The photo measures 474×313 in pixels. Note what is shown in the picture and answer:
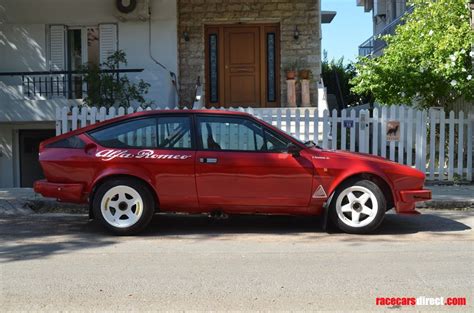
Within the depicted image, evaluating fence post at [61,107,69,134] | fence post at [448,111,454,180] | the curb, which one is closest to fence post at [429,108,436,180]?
fence post at [448,111,454,180]

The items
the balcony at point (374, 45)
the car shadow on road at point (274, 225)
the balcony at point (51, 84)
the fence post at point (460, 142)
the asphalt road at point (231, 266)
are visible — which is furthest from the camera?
the balcony at point (374, 45)

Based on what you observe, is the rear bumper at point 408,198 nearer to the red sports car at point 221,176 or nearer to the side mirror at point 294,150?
the red sports car at point 221,176

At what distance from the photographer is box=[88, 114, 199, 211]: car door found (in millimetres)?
6969

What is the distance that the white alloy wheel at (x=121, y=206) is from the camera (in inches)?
274

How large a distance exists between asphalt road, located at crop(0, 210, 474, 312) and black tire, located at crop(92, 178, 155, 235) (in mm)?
137

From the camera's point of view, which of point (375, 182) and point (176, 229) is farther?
point (176, 229)

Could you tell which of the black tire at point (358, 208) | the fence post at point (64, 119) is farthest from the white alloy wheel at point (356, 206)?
the fence post at point (64, 119)

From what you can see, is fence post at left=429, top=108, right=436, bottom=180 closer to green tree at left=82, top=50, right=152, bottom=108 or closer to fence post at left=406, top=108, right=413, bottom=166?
fence post at left=406, top=108, right=413, bottom=166

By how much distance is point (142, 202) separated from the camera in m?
6.96

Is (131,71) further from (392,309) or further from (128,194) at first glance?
(392,309)

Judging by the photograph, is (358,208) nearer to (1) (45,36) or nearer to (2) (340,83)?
(1) (45,36)

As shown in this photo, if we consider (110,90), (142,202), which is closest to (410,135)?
(142,202)

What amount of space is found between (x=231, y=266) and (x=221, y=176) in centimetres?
158

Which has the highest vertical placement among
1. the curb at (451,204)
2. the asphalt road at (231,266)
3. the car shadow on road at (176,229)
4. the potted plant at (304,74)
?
the potted plant at (304,74)
